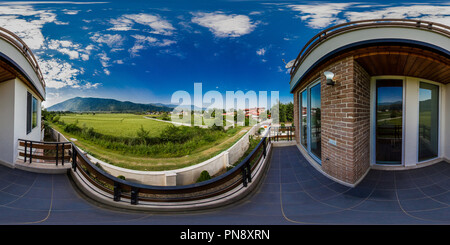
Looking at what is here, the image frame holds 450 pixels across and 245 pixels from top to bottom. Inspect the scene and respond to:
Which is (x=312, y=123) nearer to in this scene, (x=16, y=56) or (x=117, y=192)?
(x=117, y=192)

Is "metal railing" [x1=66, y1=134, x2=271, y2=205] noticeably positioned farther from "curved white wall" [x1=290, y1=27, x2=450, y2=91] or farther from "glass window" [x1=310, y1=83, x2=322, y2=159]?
"curved white wall" [x1=290, y1=27, x2=450, y2=91]

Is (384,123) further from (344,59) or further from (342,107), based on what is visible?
(344,59)

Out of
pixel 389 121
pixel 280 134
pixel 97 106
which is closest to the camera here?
pixel 389 121

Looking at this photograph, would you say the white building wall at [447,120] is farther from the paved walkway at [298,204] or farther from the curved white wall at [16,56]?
the curved white wall at [16,56]

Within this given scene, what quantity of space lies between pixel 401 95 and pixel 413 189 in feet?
5.50

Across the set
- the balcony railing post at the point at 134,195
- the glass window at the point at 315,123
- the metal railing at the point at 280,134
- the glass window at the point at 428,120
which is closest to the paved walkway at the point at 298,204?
the balcony railing post at the point at 134,195

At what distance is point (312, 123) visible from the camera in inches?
145

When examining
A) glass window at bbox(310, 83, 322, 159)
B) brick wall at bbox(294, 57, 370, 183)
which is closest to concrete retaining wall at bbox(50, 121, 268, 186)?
glass window at bbox(310, 83, 322, 159)

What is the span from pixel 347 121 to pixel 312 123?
1409 millimetres

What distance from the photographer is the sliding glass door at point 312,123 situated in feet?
10.8

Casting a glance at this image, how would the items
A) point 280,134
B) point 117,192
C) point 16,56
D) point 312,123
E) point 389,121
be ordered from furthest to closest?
point 280,134 < point 312,123 < point 16,56 < point 389,121 < point 117,192

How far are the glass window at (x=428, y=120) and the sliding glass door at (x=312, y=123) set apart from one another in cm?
172

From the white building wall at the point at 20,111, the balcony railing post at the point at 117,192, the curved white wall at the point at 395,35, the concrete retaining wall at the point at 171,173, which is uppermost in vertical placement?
the curved white wall at the point at 395,35

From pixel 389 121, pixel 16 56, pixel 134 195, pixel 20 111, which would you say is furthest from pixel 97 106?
pixel 389 121
